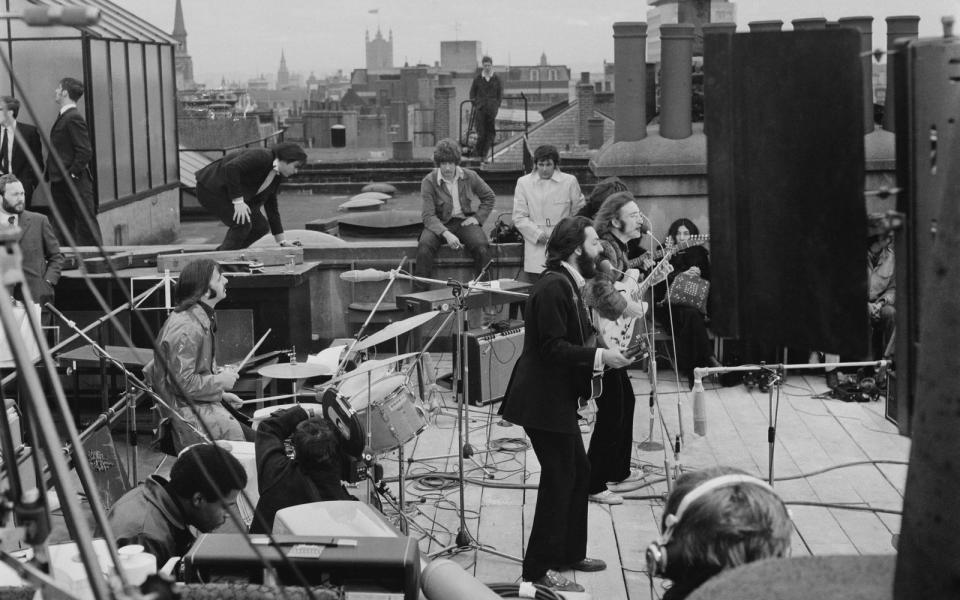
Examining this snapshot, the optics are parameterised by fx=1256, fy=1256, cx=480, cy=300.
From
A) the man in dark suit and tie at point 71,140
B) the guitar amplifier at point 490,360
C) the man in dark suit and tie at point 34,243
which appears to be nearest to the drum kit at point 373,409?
the guitar amplifier at point 490,360

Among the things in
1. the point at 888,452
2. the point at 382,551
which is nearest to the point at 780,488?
the point at 888,452

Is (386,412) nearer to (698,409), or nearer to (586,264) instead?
(586,264)

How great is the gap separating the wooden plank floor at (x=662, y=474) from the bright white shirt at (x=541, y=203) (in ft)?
5.69

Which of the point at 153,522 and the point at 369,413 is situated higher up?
the point at 369,413

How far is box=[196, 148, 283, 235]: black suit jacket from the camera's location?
12320 mm

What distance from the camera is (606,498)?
8.43 meters

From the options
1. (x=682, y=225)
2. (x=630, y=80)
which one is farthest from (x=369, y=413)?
(x=630, y=80)

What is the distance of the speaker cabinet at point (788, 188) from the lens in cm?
243

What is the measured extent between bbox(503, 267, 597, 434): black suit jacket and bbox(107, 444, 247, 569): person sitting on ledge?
62.5 inches

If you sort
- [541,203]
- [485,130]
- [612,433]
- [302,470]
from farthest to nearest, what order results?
1. [485,130]
2. [541,203]
3. [612,433]
4. [302,470]

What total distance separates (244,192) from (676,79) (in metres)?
4.61

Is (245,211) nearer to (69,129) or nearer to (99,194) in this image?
(69,129)

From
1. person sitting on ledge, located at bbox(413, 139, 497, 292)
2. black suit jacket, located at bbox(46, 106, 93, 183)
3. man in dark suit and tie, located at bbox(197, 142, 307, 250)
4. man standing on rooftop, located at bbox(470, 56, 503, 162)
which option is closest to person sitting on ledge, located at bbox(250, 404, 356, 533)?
man in dark suit and tie, located at bbox(197, 142, 307, 250)

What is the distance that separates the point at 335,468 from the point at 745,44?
13.8 feet
